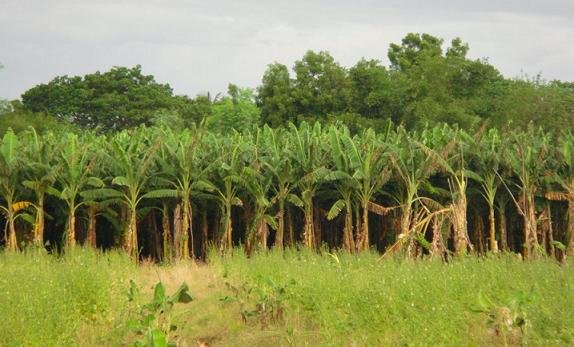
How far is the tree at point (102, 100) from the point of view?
3819 centimetres

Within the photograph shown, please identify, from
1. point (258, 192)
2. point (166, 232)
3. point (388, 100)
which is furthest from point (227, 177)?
point (388, 100)

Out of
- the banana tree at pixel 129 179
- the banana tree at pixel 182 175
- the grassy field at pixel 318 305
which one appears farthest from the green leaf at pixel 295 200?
the grassy field at pixel 318 305

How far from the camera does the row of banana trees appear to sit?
17.1 metres

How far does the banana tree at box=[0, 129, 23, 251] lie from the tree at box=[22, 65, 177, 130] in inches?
790

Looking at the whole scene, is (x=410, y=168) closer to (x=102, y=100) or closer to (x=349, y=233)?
(x=349, y=233)

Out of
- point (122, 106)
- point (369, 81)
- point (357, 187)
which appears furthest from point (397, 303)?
point (122, 106)

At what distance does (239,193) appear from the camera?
1861 cm

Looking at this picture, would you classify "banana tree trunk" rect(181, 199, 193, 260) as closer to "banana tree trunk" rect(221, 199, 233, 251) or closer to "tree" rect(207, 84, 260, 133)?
"banana tree trunk" rect(221, 199, 233, 251)

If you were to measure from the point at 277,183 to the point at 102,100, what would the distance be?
21.7 metres

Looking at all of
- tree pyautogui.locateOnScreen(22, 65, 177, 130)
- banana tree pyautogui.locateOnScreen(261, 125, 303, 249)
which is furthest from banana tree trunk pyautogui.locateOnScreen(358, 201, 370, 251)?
tree pyautogui.locateOnScreen(22, 65, 177, 130)

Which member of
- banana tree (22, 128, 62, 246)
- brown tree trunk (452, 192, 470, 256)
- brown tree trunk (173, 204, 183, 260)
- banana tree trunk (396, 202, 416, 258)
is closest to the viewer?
banana tree trunk (396, 202, 416, 258)

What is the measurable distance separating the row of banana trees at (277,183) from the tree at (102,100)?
1916cm

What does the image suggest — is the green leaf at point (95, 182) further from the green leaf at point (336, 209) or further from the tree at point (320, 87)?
the tree at point (320, 87)

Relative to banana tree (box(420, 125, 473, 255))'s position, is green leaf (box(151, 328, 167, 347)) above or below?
below
